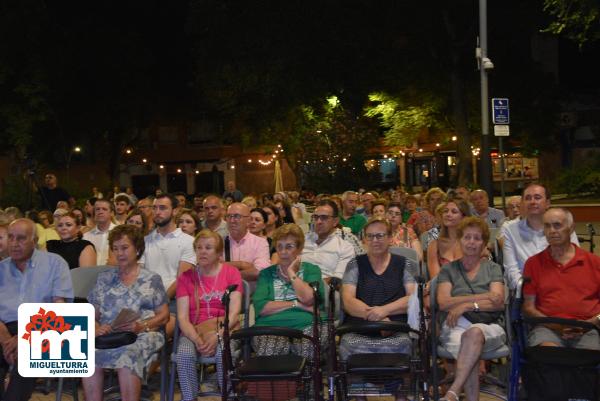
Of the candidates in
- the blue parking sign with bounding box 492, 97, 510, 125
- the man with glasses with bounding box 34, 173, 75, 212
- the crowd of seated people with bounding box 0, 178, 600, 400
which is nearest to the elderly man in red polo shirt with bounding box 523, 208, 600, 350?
the crowd of seated people with bounding box 0, 178, 600, 400

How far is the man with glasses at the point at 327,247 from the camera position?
739cm

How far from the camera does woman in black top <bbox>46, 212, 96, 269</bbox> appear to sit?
24.7ft

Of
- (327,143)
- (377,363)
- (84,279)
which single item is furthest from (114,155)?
(377,363)

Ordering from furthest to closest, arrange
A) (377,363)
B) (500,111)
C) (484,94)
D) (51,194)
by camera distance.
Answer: (484,94)
(500,111)
(51,194)
(377,363)

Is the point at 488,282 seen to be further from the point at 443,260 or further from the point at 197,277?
the point at 197,277

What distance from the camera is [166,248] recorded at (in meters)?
7.55

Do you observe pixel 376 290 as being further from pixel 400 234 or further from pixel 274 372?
pixel 400 234

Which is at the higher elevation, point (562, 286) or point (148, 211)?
point (148, 211)

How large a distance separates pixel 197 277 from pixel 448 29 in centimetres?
2043

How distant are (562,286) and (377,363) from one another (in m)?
1.67

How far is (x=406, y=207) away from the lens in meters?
12.9

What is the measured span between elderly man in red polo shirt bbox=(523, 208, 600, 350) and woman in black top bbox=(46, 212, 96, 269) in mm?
4166

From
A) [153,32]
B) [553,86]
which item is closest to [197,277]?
[553,86]

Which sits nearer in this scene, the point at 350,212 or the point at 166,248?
the point at 166,248
